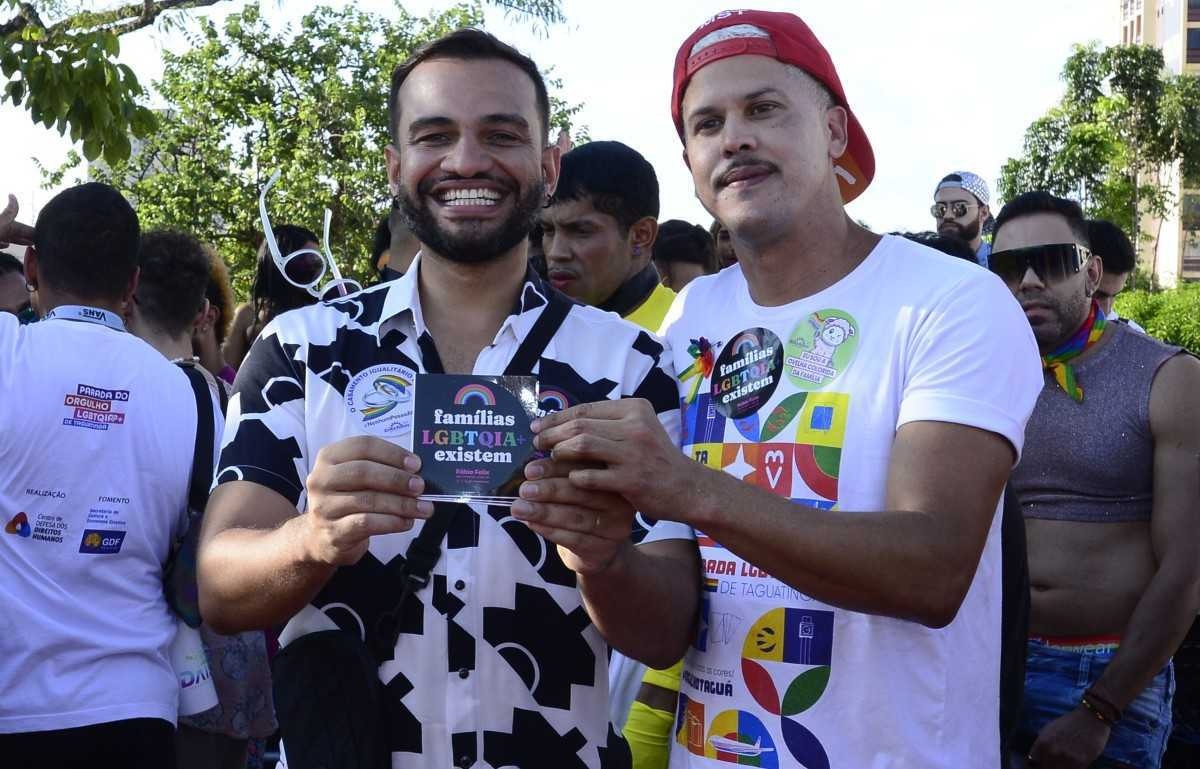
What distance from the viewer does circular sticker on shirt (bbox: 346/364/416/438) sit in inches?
104

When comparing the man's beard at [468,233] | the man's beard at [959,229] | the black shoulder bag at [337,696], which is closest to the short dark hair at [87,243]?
the man's beard at [468,233]

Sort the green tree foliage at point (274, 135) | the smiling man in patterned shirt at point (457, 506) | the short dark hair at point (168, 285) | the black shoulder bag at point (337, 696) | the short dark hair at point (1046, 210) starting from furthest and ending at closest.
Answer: the green tree foliage at point (274, 135), the short dark hair at point (168, 285), the short dark hair at point (1046, 210), the black shoulder bag at point (337, 696), the smiling man in patterned shirt at point (457, 506)

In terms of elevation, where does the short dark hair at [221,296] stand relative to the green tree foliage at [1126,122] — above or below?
below

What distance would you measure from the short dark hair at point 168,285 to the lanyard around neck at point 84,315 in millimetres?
773

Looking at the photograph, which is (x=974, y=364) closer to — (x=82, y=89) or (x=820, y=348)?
(x=820, y=348)

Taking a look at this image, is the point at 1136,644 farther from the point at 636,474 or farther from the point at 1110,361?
the point at 636,474

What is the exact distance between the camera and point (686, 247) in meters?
6.82

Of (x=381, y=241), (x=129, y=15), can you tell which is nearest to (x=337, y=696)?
(x=381, y=241)

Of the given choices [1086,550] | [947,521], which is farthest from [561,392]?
[1086,550]

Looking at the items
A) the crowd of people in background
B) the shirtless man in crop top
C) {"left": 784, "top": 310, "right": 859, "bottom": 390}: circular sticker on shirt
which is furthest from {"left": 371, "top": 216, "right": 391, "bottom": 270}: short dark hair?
{"left": 784, "top": 310, "right": 859, "bottom": 390}: circular sticker on shirt

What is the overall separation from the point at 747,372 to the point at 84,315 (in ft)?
7.71

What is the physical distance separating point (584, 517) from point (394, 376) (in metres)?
0.62

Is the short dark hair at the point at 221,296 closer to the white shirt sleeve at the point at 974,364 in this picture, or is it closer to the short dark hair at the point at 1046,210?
the short dark hair at the point at 1046,210

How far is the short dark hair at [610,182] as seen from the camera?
4930mm
